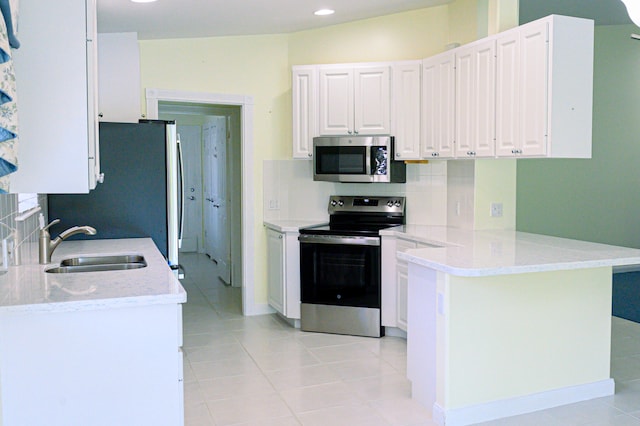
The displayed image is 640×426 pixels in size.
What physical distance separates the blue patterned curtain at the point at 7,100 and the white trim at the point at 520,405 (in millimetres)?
2438

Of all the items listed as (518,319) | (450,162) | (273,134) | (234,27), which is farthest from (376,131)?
(518,319)

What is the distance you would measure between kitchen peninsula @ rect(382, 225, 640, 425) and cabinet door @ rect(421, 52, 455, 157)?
1.16 meters

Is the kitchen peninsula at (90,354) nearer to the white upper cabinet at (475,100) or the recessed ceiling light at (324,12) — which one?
the white upper cabinet at (475,100)

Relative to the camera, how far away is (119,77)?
16.2ft

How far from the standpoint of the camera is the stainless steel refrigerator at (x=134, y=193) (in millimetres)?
3973

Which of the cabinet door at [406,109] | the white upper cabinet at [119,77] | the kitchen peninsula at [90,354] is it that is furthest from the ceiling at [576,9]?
the kitchen peninsula at [90,354]

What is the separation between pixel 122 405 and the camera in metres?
2.28

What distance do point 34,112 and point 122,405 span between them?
3.86ft

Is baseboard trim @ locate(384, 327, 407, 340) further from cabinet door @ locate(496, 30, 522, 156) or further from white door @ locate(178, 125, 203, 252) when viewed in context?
white door @ locate(178, 125, 203, 252)

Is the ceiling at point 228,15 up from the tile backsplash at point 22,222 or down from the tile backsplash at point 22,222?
up

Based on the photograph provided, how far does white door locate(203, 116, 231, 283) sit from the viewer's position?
7.45 meters

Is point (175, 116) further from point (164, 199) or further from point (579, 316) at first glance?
point (579, 316)

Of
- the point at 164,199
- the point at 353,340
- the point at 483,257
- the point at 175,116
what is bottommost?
the point at 353,340

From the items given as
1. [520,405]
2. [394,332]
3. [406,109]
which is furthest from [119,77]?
[520,405]
